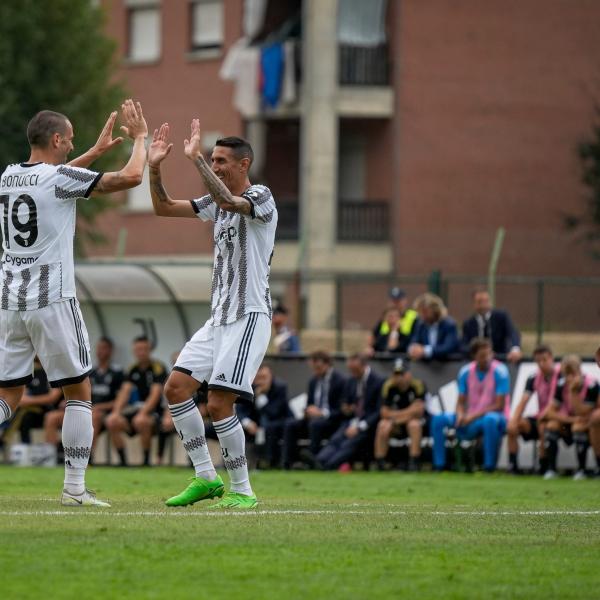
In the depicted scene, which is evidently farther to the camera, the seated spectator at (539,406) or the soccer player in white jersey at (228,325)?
the seated spectator at (539,406)

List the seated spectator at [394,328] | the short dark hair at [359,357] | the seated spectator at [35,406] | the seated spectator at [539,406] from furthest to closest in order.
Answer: the seated spectator at [35,406] → the seated spectator at [394,328] → the short dark hair at [359,357] → the seated spectator at [539,406]

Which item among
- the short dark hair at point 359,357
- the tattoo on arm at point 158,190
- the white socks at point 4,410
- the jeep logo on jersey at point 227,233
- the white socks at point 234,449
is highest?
the tattoo on arm at point 158,190

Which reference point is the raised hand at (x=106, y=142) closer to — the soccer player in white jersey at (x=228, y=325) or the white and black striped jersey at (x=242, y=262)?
the soccer player in white jersey at (x=228, y=325)

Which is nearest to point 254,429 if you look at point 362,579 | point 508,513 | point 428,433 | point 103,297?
point 428,433

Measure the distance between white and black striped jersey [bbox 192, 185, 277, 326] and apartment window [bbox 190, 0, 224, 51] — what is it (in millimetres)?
33339

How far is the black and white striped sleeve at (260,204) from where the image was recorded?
10477 mm

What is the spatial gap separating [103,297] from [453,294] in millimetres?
9576

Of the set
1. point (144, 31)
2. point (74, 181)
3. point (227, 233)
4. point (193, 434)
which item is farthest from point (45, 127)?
point (144, 31)

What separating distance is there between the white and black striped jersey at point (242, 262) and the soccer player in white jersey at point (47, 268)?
2.38ft

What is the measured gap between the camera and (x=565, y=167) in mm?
42250

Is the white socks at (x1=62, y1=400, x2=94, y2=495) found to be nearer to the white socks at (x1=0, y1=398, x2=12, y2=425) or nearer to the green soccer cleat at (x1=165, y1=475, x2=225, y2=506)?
the white socks at (x1=0, y1=398, x2=12, y2=425)

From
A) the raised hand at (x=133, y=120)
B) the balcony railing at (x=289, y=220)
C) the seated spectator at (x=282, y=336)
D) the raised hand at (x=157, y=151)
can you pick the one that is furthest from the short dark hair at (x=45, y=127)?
the balcony railing at (x=289, y=220)

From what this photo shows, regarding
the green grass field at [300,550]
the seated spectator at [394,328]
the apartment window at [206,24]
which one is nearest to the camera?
the green grass field at [300,550]

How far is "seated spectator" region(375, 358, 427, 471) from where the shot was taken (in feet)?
68.4
